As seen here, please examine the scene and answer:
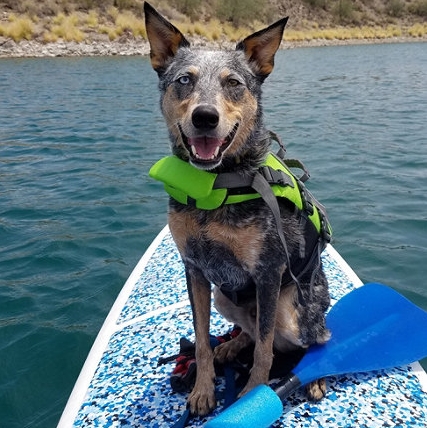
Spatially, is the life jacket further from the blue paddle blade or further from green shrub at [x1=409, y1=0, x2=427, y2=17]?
green shrub at [x1=409, y1=0, x2=427, y2=17]

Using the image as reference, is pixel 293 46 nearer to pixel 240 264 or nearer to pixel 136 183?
pixel 136 183

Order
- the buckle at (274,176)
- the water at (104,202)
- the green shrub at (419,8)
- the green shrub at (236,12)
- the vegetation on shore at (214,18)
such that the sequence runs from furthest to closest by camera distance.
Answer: the green shrub at (419,8), the green shrub at (236,12), the vegetation on shore at (214,18), the water at (104,202), the buckle at (274,176)

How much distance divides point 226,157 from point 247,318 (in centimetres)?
105

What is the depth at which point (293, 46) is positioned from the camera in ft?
170

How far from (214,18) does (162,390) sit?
202 ft

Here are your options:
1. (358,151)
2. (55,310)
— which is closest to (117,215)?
(55,310)

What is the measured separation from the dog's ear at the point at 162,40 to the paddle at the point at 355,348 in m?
2.04

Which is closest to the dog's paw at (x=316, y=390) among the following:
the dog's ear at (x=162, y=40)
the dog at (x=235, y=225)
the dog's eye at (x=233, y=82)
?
the dog at (x=235, y=225)

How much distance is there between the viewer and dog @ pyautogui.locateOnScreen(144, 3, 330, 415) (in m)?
2.47

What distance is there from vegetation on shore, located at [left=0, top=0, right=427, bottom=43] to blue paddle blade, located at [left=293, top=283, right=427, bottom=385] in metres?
39.0

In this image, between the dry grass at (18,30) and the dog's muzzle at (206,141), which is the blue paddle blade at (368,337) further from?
the dry grass at (18,30)

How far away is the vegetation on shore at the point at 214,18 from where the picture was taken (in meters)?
40.1

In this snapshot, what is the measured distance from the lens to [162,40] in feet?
9.45

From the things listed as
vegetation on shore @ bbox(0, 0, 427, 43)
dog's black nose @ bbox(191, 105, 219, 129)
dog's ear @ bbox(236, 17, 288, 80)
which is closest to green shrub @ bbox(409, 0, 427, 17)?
vegetation on shore @ bbox(0, 0, 427, 43)
